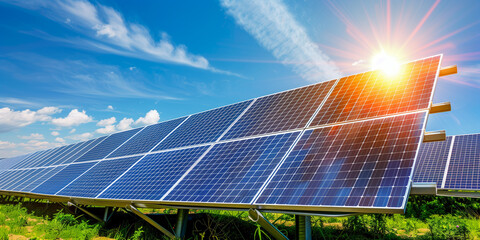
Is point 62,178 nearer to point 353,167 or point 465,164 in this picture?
point 353,167

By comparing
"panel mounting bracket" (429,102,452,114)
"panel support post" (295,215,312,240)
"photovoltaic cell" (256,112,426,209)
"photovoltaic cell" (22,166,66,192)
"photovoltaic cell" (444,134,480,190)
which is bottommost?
"photovoltaic cell" (22,166,66,192)

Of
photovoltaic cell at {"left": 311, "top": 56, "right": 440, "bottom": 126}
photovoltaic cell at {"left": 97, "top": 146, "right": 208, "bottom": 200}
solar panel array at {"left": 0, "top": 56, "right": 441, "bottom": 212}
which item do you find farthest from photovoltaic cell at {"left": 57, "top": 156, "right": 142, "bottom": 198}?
photovoltaic cell at {"left": 311, "top": 56, "right": 440, "bottom": 126}

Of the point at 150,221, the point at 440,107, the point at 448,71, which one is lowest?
the point at 150,221

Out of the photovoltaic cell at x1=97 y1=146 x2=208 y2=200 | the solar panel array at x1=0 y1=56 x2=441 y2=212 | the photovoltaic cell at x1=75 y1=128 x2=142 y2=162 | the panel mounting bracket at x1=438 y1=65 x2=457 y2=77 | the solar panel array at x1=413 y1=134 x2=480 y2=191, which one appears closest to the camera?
the solar panel array at x1=0 y1=56 x2=441 y2=212

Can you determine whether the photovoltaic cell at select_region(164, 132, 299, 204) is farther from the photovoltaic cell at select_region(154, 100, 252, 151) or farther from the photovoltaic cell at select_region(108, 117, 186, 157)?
the photovoltaic cell at select_region(108, 117, 186, 157)

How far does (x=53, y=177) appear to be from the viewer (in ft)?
53.5

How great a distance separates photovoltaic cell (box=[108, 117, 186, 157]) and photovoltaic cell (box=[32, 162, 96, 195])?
5.51 ft

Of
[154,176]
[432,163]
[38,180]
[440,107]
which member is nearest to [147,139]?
[154,176]

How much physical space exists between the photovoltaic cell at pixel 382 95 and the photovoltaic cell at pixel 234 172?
1549mm

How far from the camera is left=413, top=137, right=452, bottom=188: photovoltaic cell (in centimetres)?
1566

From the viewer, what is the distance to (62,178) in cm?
1521

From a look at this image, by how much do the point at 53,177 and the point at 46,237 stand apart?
24.6 feet

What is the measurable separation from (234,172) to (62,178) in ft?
37.7

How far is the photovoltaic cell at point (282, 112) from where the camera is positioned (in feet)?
31.3
